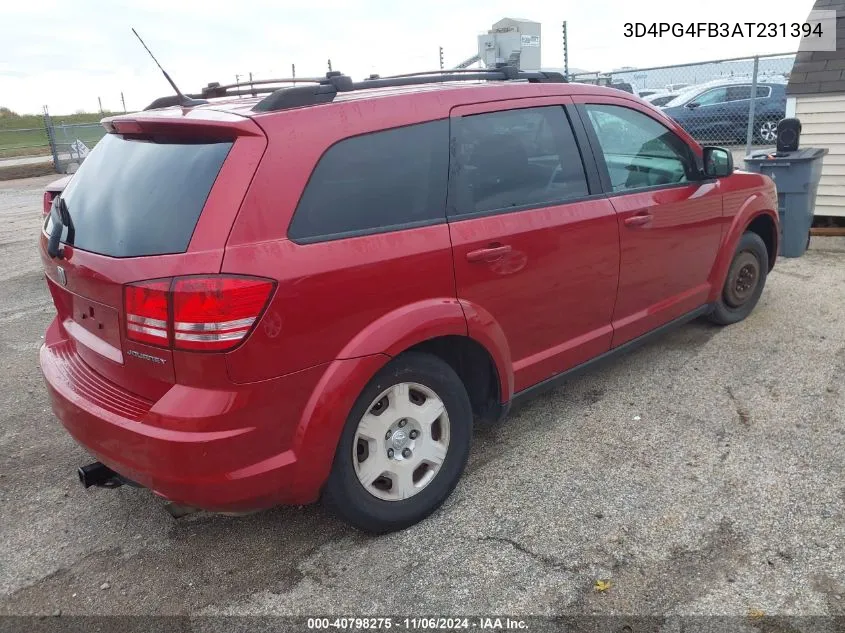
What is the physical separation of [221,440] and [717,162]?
3.50 metres

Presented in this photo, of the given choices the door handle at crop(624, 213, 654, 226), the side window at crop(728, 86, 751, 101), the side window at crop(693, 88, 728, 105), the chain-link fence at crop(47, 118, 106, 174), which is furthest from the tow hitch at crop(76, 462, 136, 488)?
the chain-link fence at crop(47, 118, 106, 174)

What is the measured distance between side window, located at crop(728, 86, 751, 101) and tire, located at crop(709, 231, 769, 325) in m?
12.2

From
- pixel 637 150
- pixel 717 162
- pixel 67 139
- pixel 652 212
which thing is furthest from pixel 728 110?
pixel 67 139

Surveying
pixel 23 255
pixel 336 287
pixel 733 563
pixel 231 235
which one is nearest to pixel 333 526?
pixel 336 287

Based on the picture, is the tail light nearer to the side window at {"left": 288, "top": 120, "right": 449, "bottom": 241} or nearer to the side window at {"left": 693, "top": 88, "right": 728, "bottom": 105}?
the side window at {"left": 288, "top": 120, "right": 449, "bottom": 241}

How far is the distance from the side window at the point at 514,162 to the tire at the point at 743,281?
6.52ft

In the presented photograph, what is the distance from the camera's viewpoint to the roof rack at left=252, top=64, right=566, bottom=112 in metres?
2.62

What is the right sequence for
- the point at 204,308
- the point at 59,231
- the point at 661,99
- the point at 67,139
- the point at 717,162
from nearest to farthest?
the point at 204,308 < the point at 59,231 < the point at 717,162 < the point at 661,99 < the point at 67,139

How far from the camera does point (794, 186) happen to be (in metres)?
6.72

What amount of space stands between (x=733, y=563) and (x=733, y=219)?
2.71m

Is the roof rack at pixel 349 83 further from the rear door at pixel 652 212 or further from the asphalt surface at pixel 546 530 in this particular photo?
the asphalt surface at pixel 546 530

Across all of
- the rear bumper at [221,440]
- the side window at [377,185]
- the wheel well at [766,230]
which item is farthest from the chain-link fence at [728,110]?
the rear bumper at [221,440]

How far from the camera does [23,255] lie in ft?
30.8

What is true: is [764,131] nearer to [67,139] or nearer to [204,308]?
[204,308]
